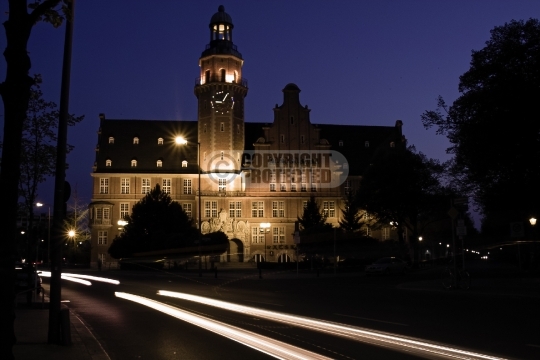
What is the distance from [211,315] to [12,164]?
11.5 meters

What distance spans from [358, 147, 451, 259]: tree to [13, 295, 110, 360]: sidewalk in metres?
47.9

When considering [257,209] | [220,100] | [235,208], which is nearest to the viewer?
[220,100]

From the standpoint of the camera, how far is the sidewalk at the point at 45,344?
33.8 feet

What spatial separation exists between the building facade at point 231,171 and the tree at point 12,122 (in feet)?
258

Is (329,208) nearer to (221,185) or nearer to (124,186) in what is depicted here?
(221,185)

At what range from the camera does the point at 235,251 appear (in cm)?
8688

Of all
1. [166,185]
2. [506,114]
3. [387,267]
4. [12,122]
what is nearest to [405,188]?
[387,267]

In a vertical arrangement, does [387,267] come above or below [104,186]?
below

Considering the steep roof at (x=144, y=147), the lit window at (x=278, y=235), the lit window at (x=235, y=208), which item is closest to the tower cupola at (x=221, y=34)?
the steep roof at (x=144, y=147)

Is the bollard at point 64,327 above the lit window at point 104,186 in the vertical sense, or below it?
below

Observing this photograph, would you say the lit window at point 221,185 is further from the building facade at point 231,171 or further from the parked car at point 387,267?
the parked car at point 387,267

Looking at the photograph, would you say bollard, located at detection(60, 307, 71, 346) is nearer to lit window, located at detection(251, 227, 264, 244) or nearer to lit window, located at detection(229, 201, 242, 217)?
lit window, located at detection(251, 227, 264, 244)

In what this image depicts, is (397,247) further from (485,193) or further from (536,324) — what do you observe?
(536,324)

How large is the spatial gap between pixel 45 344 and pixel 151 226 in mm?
65088
